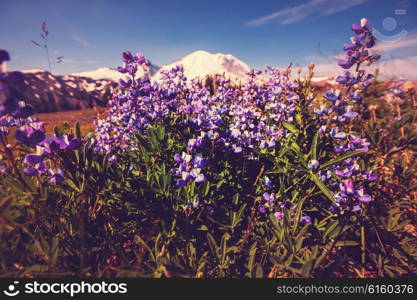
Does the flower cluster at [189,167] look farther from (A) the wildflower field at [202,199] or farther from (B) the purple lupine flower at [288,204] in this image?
(B) the purple lupine flower at [288,204]

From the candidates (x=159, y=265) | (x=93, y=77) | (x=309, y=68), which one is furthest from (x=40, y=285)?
(x=93, y=77)

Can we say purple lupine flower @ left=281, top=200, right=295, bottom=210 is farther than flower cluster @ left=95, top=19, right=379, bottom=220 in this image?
Yes

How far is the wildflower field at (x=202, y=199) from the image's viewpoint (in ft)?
4.60

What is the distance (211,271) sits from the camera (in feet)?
4.96

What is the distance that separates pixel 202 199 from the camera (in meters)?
1.75

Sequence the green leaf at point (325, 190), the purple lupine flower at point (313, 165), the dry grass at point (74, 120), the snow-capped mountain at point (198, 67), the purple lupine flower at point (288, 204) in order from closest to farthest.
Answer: the green leaf at point (325, 190) → the purple lupine flower at point (313, 165) → the purple lupine flower at point (288, 204) → the dry grass at point (74, 120) → the snow-capped mountain at point (198, 67)

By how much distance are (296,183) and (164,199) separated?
3.13ft

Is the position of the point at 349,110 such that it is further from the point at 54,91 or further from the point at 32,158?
the point at 54,91

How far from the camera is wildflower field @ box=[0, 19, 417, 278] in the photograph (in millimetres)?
1401

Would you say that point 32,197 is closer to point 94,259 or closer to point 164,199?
point 94,259

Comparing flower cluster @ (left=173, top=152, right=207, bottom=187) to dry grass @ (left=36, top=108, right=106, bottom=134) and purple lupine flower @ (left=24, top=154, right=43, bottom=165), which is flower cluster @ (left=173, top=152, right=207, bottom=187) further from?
dry grass @ (left=36, top=108, right=106, bottom=134)

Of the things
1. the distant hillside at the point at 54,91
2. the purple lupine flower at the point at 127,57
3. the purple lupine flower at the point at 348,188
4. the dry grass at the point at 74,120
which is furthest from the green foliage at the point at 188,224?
the distant hillside at the point at 54,91

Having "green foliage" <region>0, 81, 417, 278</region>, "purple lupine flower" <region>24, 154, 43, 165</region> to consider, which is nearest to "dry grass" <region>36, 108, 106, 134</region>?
"green foliage" <region>0, 81, 417, 278</region>

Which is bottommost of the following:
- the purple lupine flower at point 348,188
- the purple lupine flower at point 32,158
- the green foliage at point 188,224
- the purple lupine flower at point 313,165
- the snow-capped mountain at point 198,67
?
the green foliage at point 188,224
